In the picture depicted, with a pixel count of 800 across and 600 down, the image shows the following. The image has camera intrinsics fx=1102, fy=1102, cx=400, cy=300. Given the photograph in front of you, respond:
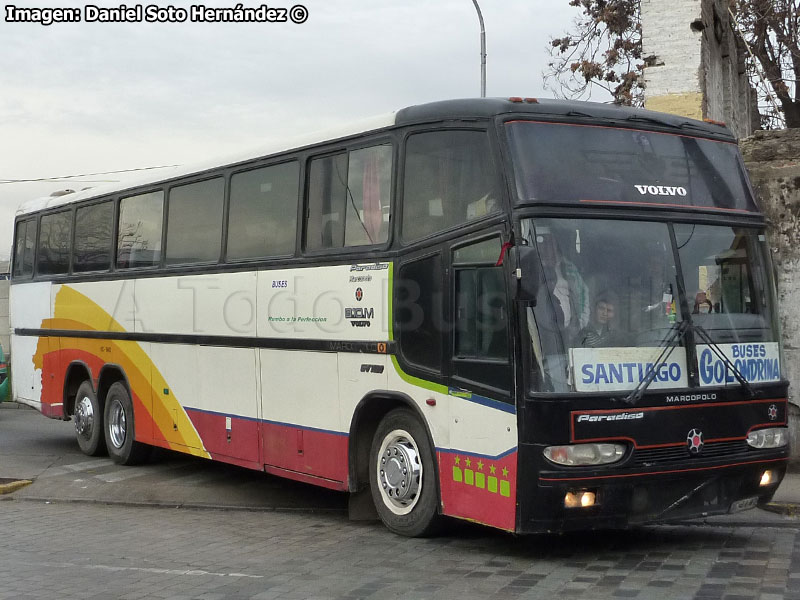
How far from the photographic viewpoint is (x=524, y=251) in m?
6.98

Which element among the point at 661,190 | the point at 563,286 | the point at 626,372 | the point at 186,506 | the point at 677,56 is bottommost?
the point at 186,506

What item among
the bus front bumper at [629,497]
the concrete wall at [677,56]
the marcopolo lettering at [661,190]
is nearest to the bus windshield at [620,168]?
the marcopolo lettering at [661,190]

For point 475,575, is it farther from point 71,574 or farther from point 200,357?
point 200,357

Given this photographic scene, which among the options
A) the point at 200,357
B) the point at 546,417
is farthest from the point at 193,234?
the point at 546,417

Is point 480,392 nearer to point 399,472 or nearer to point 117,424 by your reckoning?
point 399,472

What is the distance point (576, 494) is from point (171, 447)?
20.3 feet

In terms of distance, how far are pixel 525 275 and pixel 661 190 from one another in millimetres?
1429

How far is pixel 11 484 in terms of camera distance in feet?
38.8

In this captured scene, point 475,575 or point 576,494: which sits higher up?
point 576,494

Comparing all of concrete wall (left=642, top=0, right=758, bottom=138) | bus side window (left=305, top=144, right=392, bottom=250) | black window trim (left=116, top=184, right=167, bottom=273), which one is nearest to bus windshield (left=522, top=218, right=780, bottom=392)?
bus side window (left=305, top=144, right=392, bottom=250)

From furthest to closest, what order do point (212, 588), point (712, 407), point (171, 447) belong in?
point (171, 447) → point (712, 407) → point (212, 588)

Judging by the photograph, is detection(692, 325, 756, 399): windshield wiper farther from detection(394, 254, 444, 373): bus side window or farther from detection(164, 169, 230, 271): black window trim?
detection(164, 169, 230, 271): black window trim

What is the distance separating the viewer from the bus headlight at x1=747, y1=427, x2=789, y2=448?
7742 millimetres

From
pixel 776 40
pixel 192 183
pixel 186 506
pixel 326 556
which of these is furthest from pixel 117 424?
pixel 776 40
